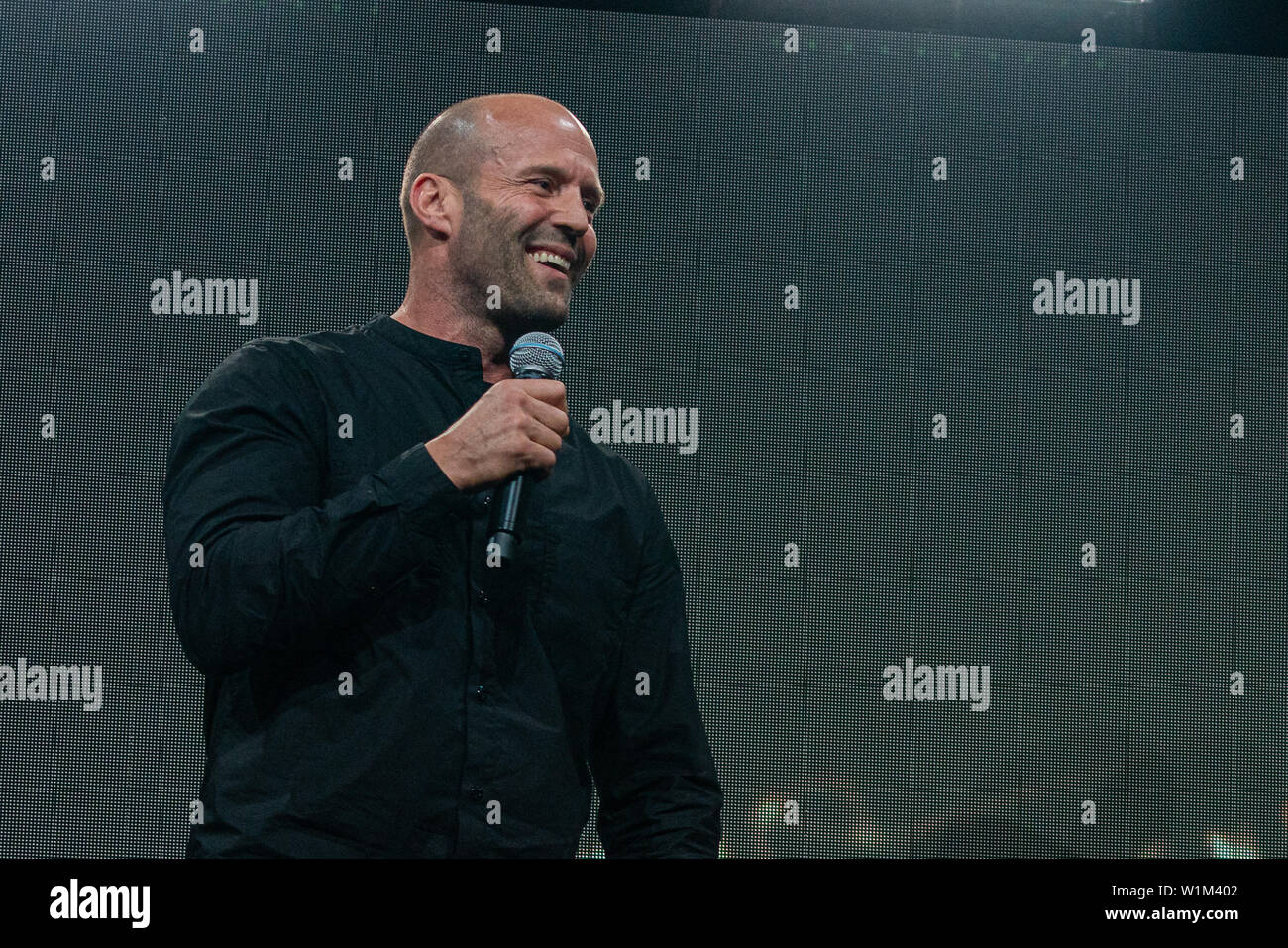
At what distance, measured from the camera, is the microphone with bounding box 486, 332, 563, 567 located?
1.59 m

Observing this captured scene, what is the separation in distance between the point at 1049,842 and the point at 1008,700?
1.03 feet

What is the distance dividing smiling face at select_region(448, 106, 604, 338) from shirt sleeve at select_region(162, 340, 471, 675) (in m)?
0.42

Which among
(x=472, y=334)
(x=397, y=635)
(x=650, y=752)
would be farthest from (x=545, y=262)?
(x=650, y=752)

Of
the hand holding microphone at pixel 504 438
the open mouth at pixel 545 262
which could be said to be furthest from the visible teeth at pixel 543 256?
the hand holding microphone at pixel 504 438

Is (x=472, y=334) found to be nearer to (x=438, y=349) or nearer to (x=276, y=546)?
(x=438, y=349)

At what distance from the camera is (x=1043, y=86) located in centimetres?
308

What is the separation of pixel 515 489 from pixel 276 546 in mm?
273

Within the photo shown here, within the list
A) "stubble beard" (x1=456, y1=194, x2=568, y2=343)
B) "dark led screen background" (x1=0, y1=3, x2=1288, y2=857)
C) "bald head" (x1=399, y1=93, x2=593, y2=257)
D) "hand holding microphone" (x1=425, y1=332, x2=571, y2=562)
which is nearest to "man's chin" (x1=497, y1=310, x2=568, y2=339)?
"stubble beard" (x1=456, y1=194, x2=568, y2=343)

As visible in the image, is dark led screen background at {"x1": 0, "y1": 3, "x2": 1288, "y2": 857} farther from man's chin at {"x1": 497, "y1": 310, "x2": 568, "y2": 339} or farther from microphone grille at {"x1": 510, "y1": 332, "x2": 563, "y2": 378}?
microphone grille at {"x1": 510, "y1": 332, "x2": 563, "y2": 378}

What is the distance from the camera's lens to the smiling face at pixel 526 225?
1.91m

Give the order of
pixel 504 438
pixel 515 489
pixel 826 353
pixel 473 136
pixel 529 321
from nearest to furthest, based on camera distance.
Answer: pixel 504 438 → pixel 515 489 → pixel 529 321 → pixel 473 136 → pixel 826 353

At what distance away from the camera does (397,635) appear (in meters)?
1.64

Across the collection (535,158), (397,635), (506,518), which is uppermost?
(535,158)
